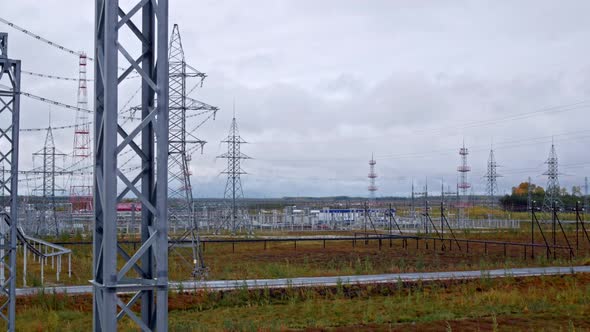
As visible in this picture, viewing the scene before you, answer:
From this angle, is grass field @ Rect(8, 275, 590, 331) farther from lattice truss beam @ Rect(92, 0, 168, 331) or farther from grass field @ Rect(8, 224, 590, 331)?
lattice truss beam @ Rect(92, 0, 168, 331)

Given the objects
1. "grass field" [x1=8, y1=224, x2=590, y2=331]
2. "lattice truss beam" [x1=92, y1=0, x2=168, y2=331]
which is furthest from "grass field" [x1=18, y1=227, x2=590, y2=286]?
"lattice truss beam" [x1=92, y1=0, x2=168, y2=331]

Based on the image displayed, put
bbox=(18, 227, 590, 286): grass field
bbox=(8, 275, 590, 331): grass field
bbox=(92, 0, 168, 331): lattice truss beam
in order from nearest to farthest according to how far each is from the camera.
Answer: bbox=(92, 0, 168, 331): lattice truss beam → bbox=(8, 275, 590, 331): grass field → bbox=(18, 227, 590, 286): grass field

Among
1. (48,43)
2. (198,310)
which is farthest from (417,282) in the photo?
(48,43)

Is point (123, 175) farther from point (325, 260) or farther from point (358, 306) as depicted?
point (325, 260)

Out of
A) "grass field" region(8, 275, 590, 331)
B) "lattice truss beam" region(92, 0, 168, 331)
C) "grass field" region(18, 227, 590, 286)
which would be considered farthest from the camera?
"grass field" region(18, 227, 590, 286)

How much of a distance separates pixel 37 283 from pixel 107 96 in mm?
18101

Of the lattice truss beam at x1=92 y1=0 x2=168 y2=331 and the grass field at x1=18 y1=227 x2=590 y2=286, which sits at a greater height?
the lattice truss beam at x1=92 y1=0 x2=168 y2=331

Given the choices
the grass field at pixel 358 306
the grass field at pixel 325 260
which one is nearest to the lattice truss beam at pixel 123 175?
the grass field at pixel 358 306

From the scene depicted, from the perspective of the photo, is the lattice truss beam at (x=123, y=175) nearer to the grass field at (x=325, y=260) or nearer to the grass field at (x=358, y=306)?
the grass field at (x=358, y=306)

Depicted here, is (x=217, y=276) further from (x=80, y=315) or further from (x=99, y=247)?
(x=99, y=247)

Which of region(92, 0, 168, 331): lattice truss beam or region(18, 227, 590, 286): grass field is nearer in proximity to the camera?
region(92, 0, 168, 331): lattice truss beam

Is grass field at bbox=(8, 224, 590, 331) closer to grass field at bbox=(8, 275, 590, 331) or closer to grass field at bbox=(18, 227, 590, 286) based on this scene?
grass field at bbox=(8, 275, 590, 331)

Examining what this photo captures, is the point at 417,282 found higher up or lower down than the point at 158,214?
lower down

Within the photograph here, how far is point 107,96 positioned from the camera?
5.59 metres
